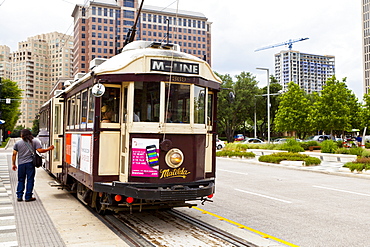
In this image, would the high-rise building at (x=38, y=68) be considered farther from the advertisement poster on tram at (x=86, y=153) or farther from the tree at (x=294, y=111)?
the advertisement poster on tram at (x=86, y=153)

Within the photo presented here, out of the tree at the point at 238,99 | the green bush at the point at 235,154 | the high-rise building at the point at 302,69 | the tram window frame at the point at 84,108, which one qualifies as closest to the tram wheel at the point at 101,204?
the tram window frame at the point at 84,108

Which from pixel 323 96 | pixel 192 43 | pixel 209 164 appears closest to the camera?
pixel 209 164

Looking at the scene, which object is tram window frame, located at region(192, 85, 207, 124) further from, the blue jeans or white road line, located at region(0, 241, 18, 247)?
the blue jeans

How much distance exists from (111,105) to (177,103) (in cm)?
127

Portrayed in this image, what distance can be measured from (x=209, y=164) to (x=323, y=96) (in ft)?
98.4

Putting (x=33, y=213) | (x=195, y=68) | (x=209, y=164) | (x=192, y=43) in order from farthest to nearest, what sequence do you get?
(x=192, y=43) < (x=33, y=213) < (x=209, y=164) < (x=195, y=68)

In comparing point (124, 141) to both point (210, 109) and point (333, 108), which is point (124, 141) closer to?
point (210, 109)

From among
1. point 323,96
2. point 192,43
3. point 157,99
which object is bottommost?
point 157,99

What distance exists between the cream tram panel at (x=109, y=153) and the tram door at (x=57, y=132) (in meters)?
4.12

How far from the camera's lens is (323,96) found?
34844 mm

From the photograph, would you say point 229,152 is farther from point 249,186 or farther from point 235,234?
point 235,234

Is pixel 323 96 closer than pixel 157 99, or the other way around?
pixel 157 99

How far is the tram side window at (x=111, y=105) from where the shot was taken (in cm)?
701

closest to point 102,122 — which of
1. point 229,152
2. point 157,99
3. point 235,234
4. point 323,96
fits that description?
point 157,99
